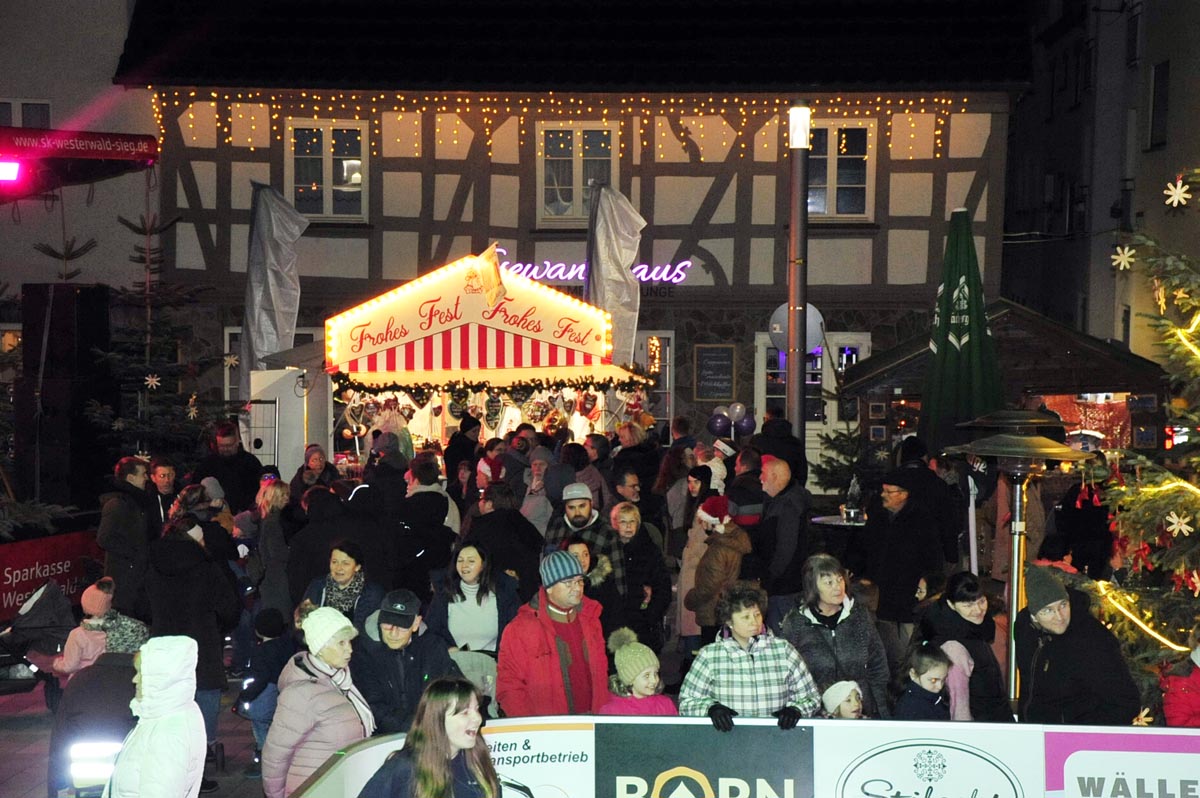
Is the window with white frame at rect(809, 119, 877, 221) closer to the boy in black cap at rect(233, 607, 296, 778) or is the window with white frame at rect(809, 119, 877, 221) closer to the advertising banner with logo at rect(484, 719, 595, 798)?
the boy in black cap at rect(233, 607, 296, 778)

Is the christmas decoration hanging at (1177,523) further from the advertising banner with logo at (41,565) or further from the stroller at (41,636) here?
the advertising banner with logo at (41,565)

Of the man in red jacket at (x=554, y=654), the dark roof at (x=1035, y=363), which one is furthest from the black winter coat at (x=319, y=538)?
the dark roof at (x=1035, y=363)

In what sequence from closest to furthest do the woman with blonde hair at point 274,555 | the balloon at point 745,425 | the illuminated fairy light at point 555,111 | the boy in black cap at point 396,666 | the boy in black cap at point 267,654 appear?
the boy in black cap at point 396,666
the boy in black cap at point 267,654
the woman with blonde hair at point 274,555
the balloon at point 745,425
the illuminated fairy light at point 555,111

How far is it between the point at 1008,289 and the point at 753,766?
90.7 feet

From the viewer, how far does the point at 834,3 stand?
77.2ft

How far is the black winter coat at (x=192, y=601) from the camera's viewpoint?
28.7 feet

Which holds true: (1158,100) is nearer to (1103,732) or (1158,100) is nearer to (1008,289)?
(1008,289)

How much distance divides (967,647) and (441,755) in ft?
10.9

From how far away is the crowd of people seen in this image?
6566mm

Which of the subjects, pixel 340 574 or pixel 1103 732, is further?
pixel 340 574

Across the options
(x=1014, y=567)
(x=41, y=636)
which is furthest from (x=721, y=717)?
(x=41, y=636)

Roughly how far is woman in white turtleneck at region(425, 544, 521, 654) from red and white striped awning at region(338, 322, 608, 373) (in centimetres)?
865

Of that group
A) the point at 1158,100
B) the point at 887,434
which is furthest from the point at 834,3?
the point at 887,434

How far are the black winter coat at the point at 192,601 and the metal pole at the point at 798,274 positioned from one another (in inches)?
213
